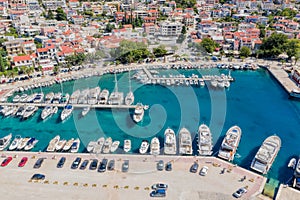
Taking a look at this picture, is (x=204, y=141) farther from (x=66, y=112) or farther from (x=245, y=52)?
(x=245, y=52)

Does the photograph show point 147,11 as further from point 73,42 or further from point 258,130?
point 258,130

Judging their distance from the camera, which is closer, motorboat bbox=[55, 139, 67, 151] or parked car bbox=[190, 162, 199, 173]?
parked car bbox=[190, 162, 199, 173]

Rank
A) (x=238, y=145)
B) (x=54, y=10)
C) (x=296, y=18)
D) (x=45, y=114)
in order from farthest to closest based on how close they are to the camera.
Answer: (x=54, y=10), (x=296, y=18), (x=45, y=114), (x=238, y=145)

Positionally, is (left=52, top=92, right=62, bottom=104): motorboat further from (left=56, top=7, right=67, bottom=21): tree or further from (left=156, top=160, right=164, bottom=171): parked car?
(left=56, top=7, right=67, bottom=21): tree

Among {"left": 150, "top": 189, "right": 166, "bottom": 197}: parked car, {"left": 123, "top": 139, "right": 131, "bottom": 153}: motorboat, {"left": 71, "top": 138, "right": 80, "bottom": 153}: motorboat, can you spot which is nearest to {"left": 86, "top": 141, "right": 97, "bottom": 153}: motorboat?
{"left": 71, "top": 138, "right": 80, "bottom": 153}: motorboat

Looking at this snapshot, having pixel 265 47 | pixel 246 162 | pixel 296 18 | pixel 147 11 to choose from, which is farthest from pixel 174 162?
pixel 296 18

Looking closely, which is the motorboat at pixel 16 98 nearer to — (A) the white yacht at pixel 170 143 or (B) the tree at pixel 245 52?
(A) the white yacht at pixel 170 143

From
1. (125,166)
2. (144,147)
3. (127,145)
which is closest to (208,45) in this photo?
(144,147)
